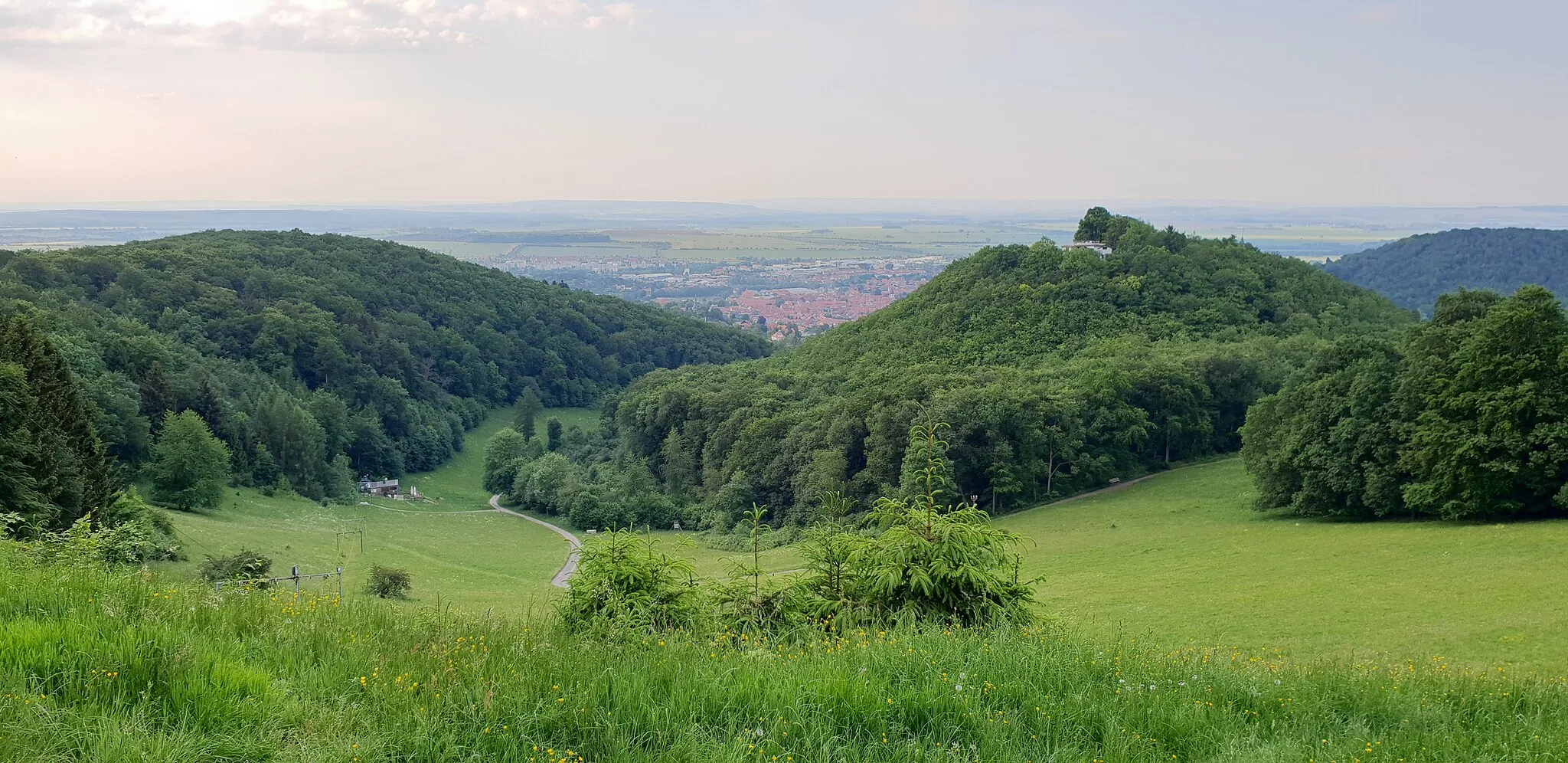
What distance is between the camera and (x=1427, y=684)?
255 inches

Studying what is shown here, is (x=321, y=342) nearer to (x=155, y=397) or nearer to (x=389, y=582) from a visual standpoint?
(x=155, y=397)

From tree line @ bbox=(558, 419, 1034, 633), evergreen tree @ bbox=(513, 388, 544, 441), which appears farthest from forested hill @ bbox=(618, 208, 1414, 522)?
tree line @ bbox=(558, 419, 1034, 633)

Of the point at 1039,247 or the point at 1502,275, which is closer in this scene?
the point at 1039,247

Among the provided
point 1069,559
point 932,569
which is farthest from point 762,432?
point 932,569

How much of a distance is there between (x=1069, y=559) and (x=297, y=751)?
102 ft

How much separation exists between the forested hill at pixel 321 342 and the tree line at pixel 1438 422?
5111 centimetres

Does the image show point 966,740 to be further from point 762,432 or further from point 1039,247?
point 1039,247

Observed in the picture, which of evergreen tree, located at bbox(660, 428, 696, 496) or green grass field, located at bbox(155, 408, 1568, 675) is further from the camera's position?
evergreen tree, located at bbox(660, 428, 696, 496)

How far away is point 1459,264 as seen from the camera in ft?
556

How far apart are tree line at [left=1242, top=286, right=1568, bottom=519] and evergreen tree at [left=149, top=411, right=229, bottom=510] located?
1943 inches

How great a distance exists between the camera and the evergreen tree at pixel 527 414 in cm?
10212

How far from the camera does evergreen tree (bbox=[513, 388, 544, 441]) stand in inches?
4021

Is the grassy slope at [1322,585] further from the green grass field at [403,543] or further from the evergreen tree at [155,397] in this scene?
the evergreen tree at [155,397]

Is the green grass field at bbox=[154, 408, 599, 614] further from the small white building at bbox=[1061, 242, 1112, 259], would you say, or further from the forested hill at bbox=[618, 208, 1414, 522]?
the small white building at bbox=[1061, 242, 1112, 259]
